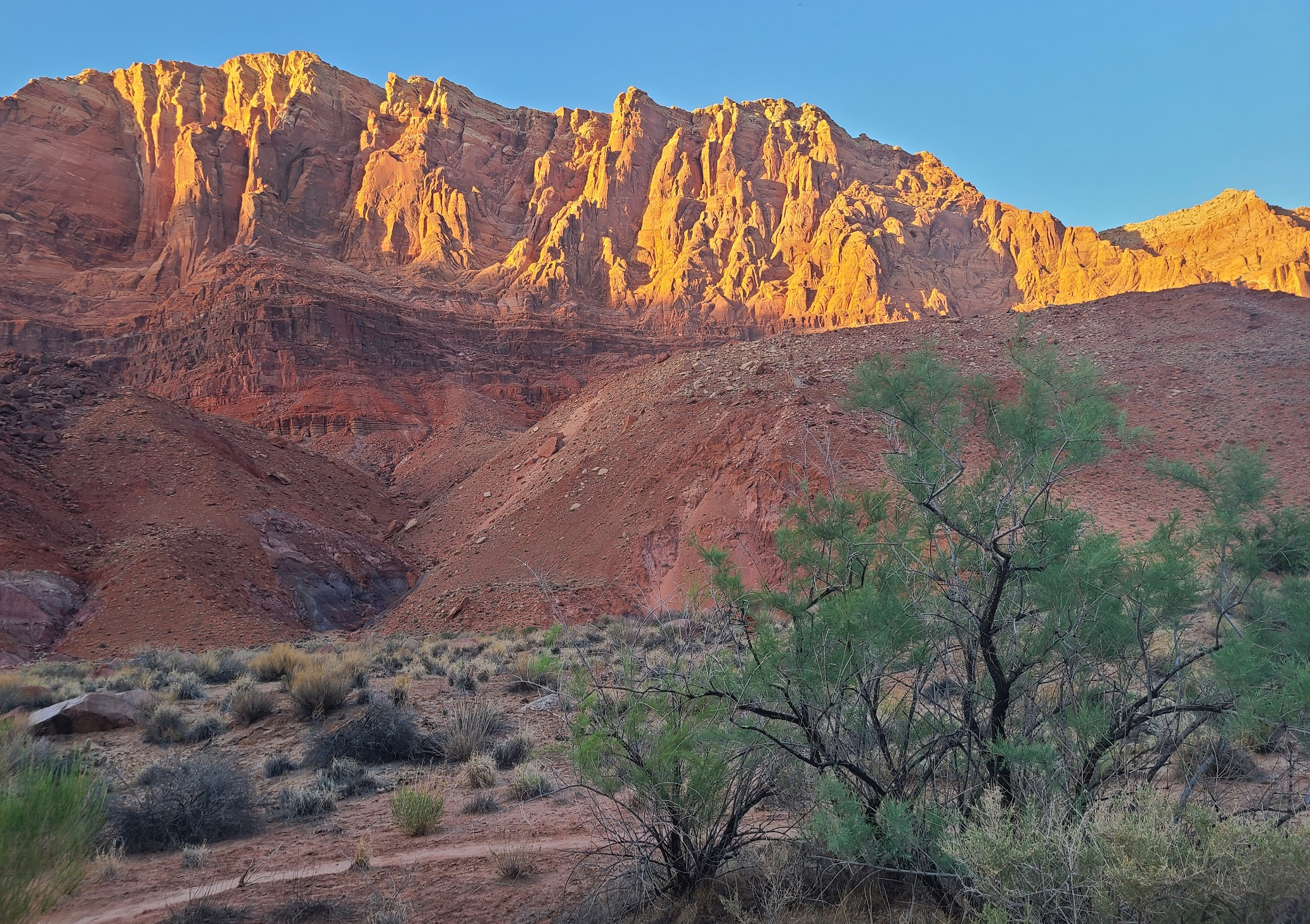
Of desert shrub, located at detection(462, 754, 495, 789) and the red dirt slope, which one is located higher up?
the red dirt slope

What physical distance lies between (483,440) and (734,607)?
4577cm

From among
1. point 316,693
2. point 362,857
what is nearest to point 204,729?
point 316,693

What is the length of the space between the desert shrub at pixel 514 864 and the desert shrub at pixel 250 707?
700 centimetres

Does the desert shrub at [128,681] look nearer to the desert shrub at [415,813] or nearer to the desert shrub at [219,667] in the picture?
the desert shrub at [219,667]

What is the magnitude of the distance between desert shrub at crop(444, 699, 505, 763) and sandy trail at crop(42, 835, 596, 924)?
3.01 meters

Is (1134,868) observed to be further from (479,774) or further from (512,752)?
(512,752)

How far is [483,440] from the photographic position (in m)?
50.1

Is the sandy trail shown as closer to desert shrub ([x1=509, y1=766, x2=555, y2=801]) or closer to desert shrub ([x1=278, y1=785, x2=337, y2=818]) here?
desert shrub ([x1=509, y1=766, x2=555, y2=801])

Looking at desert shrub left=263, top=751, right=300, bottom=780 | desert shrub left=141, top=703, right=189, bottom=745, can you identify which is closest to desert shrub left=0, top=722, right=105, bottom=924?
desert shrub left=263, top=751, right=300, bottom=780

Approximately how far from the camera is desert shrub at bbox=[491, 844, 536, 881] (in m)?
6.32

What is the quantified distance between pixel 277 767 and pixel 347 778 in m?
1.17

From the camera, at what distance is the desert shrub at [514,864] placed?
632 cm

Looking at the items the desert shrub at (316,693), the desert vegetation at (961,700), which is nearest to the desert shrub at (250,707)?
the desert shrub at (316,693)

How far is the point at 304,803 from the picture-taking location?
27.2 feet
